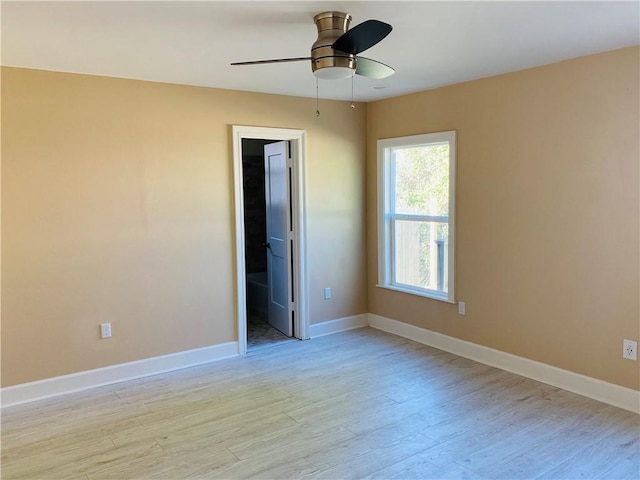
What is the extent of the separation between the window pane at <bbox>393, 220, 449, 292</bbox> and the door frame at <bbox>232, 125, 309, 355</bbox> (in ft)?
3.36

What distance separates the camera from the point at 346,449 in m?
2.88

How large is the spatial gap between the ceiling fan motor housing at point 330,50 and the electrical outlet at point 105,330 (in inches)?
107

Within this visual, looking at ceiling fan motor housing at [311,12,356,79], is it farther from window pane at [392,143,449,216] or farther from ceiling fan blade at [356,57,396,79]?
window pane at [392,143,449,216]

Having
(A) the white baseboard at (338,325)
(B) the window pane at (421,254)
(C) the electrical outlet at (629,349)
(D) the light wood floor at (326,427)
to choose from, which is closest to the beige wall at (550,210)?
(C) the electrical outlet at (629,349)

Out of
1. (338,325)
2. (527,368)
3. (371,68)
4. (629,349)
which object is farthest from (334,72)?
(338,325)

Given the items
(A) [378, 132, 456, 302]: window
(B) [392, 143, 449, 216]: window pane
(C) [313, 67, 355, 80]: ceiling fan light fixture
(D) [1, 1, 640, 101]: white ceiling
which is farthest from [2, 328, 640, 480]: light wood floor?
(D) [1, 1, 640, 101]: white ceiling

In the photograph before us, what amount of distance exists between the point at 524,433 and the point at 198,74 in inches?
136

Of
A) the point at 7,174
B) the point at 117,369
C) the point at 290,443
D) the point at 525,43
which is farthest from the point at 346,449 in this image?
the point at 7,174

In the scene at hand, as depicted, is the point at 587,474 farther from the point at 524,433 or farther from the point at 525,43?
the point at 525,43

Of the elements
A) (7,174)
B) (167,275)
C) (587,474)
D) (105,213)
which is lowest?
(587,474)

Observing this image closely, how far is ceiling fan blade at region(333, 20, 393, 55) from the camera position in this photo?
2.07 m

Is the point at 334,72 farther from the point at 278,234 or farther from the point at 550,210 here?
the point at 278,234

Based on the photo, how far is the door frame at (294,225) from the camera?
4449 mm

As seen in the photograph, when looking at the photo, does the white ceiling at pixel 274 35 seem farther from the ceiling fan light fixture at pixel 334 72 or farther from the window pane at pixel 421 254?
the window pane at pixel 421 254
